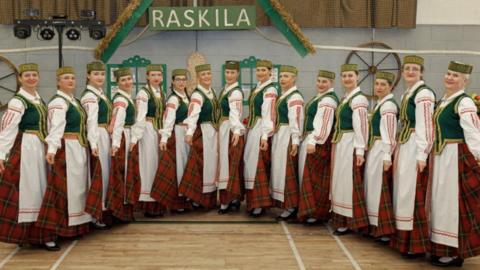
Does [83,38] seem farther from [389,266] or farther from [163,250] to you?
[389,266]

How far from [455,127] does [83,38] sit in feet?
16.9

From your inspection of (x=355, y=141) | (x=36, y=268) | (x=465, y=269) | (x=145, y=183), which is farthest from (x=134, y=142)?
(x=465, y=269)

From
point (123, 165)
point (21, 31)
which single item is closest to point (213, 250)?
point (123, 165)

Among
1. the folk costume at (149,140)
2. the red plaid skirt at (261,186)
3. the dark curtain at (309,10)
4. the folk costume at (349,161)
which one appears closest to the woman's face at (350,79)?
the folk costume at (349,161)

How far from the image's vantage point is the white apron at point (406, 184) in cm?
386

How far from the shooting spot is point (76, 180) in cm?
426

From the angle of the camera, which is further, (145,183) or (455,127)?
(145,183)

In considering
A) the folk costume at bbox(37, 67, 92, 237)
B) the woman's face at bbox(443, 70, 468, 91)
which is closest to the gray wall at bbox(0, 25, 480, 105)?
the folk costume at bbox(37, 67, 92, 237)

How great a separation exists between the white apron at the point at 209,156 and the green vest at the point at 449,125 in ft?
7.21

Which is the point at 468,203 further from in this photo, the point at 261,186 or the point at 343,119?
the point at 261,186

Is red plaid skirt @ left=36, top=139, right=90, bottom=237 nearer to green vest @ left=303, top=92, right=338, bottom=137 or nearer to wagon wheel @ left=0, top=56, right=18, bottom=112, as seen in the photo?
green vest @ left=303, top=92, right=338, bottom=137

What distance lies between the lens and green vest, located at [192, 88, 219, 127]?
16.9ft

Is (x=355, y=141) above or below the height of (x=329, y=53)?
below

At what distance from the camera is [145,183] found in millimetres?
5066
